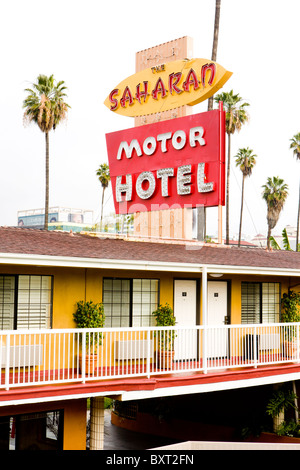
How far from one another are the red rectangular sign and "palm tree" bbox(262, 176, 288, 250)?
4387cm

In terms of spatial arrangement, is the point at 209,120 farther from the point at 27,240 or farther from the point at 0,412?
the point at 0,412

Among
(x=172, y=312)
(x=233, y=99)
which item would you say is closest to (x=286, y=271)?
(x=172, y=312)

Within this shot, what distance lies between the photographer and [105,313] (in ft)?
55.7

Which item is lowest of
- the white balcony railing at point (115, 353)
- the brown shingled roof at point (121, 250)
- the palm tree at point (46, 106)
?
the white balcony railing at point (115, 353)

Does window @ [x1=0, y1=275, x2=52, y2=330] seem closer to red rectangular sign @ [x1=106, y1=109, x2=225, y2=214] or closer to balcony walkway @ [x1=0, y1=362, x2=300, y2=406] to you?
balcony walkway @ [x1=0, y1=362, x2=300, y2=406]

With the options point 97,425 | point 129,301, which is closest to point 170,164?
point 129,301

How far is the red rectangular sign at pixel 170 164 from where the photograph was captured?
22.0 meters

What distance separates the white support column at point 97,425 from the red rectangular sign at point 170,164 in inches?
355

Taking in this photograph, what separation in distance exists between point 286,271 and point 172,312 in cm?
388

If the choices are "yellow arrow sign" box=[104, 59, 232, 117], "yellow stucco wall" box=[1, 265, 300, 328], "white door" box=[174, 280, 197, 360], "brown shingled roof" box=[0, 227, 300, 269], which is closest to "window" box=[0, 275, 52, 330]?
"yellow stucco wall" box=[1, 265, 300, 328]

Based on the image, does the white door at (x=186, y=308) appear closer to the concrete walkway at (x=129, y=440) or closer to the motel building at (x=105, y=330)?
the motel building at (x=105, y=330)

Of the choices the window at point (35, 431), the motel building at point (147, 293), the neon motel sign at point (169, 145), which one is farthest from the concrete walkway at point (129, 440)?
the neon motel sign at point (169, 145)

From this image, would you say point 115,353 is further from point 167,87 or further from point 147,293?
point 167,87

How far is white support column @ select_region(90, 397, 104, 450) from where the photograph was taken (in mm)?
15227
